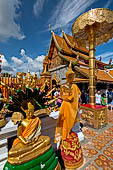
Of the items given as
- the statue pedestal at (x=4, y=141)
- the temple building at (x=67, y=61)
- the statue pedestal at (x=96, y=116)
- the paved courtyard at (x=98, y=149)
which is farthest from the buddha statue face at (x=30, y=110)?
the temple building at (x=67, y=61)

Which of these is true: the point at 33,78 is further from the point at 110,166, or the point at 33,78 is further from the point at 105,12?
the point at 105,12

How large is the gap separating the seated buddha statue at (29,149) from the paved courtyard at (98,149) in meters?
1.03

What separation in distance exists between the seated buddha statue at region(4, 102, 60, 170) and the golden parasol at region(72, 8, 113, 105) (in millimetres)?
3377

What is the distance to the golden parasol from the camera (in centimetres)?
334

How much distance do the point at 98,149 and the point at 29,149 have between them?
2.18 m

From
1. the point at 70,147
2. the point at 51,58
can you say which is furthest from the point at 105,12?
the point at 51,58

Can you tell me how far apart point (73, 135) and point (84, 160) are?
67cm

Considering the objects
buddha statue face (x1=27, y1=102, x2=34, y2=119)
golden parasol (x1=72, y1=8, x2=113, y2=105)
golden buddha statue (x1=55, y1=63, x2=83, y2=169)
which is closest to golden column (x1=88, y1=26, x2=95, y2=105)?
golden parasol (x1=72, y1=8, x2=113, y2=105)

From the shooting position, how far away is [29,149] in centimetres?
125

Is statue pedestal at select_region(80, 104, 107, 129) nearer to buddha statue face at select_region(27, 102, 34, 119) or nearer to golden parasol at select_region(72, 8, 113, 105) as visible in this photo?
golden parasol at select_region(72, 8, 113, 105)

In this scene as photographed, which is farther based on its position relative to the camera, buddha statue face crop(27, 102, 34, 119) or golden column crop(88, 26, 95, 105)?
golden column crop(88, 26, 95, 105)

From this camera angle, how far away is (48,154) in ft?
4.62

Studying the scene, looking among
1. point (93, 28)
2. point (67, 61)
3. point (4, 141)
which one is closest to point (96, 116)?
point (4, 141)

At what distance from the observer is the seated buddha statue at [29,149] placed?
117cm
